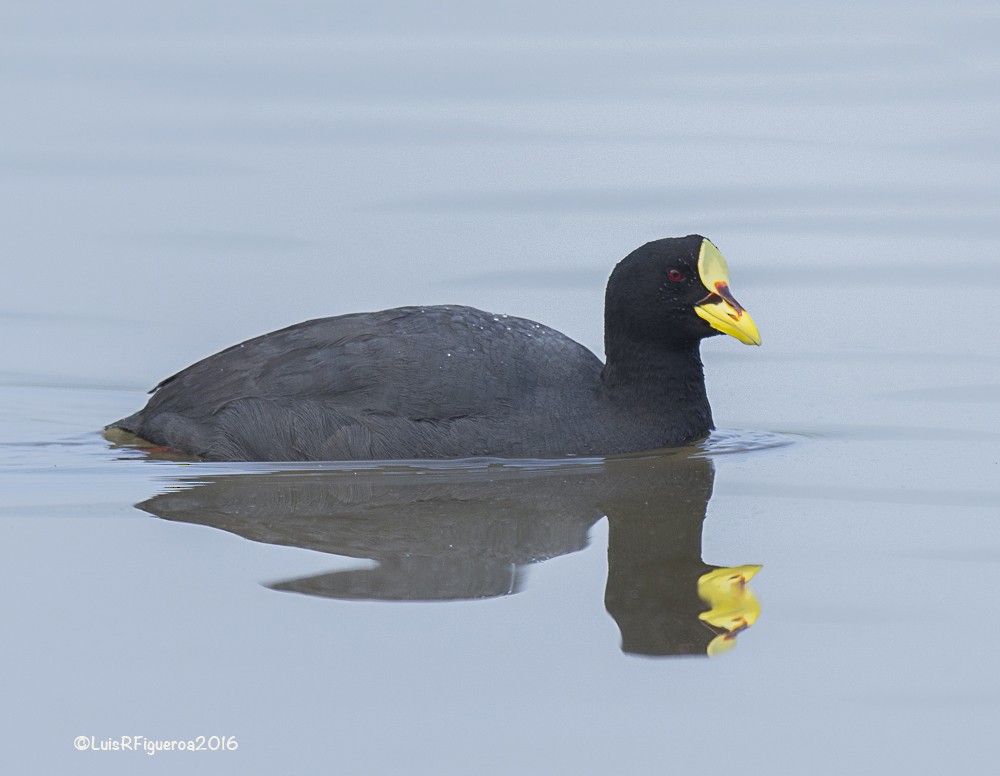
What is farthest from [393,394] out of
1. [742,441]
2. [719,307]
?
[742,441]

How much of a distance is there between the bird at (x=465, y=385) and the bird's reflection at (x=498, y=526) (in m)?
0.14

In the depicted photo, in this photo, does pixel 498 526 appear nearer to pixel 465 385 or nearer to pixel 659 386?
pixel 465 385

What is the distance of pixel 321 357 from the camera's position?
880 centimetres

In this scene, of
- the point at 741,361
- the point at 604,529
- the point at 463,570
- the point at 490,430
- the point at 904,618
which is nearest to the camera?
the point at 904,618

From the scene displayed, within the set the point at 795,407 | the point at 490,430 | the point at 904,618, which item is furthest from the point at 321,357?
the point at 904,618

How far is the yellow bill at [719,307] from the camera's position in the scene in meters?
8.76

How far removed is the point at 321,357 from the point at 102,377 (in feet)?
6.30

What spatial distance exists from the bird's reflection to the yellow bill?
0.66m

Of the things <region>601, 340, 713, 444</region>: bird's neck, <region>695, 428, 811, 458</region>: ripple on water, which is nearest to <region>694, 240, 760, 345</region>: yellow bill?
<region>601, 340, 713, 444</region>: bird's neck

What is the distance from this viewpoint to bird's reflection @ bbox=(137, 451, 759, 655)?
21.6 ft

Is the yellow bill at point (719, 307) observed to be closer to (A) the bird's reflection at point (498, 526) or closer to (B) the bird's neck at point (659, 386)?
(B) the bird's neck at point (659, 386)

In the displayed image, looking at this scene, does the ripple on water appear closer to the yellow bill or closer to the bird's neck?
the bird's neck

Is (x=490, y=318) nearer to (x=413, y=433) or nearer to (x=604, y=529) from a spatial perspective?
(x=413, y=433)

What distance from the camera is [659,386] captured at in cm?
899
